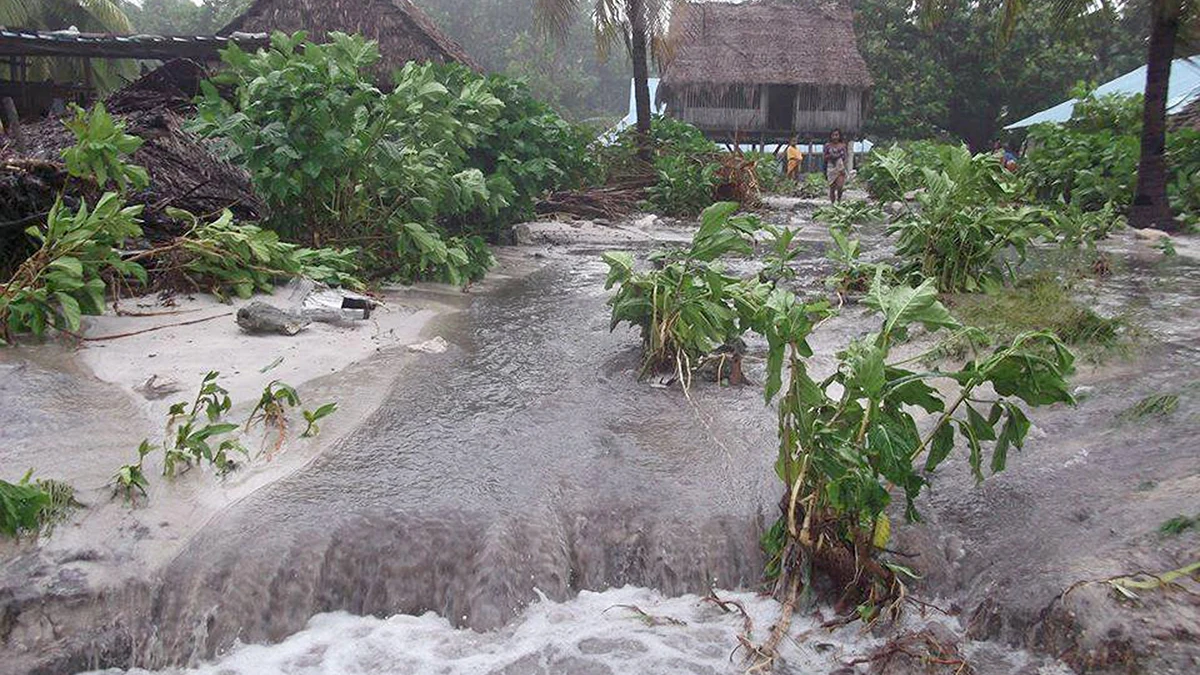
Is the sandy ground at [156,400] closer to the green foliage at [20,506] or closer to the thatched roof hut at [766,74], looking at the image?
the green foliage at [20,506]

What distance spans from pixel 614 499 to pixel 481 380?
1.37 meters

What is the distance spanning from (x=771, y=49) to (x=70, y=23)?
16.4 m

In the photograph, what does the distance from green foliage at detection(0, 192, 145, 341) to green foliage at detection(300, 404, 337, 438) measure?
1.44 m

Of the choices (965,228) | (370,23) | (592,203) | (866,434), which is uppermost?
(370,23)

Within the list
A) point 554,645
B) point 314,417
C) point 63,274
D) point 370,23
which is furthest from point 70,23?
point 554,645

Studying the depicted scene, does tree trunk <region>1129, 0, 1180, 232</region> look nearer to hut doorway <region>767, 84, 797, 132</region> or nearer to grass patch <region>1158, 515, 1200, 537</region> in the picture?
grass patch <region>1158, 515, 1200, 537</region>

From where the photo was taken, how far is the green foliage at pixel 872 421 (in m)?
2.62

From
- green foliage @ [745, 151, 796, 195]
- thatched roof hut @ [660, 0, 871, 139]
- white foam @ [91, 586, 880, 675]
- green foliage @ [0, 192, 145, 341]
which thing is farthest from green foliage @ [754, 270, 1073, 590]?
thatched roof hut @ [660, 0, 871, 139]

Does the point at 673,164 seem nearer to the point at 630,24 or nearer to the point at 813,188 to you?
the point at 630,24

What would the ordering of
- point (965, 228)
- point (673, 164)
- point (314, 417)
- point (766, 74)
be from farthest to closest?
point (766, 74)
point (673, 164)
point (965, 228)
point (314, 417)

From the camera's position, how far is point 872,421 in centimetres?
268

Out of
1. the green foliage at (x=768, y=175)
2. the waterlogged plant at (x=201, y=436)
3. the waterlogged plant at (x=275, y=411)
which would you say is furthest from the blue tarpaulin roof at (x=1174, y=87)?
the waterlogged plant at (x=201, y=436)

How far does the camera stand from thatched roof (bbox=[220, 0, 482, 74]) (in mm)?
13906

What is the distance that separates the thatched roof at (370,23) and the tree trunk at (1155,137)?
901cm
